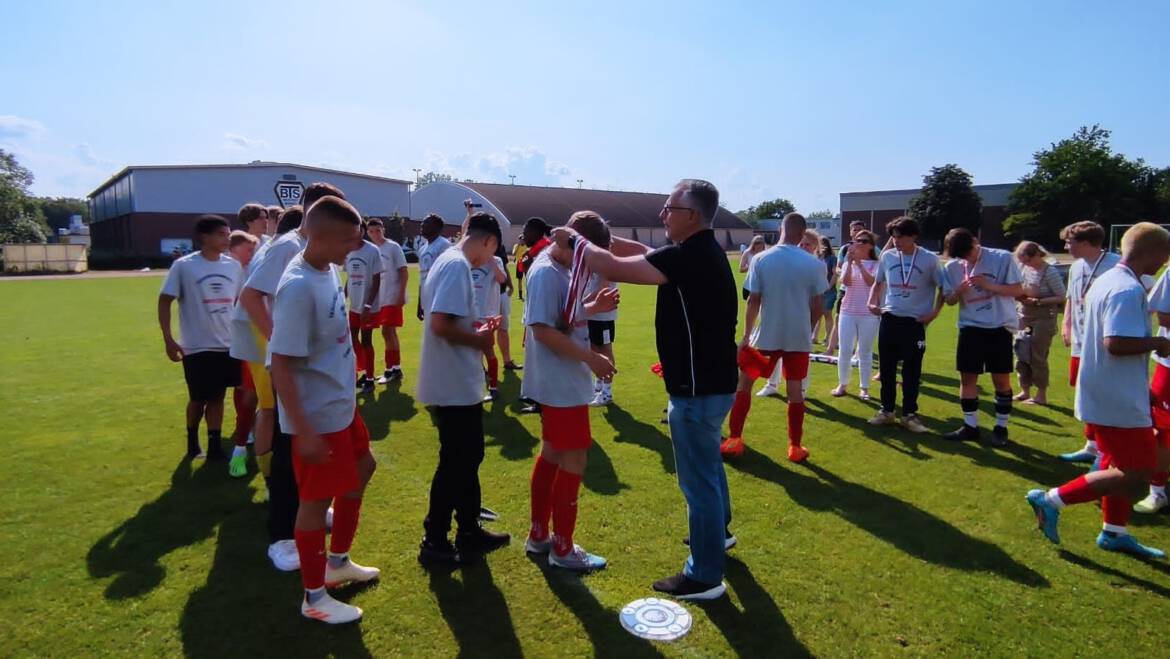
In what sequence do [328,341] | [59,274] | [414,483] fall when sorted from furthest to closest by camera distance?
[59,274] < [414,483] < [328,341]

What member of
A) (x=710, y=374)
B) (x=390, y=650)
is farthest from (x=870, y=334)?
(x=390, y=650)

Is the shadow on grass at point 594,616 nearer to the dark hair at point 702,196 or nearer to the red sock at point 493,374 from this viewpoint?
the dark hair at point 702,196

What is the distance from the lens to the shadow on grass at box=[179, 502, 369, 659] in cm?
327

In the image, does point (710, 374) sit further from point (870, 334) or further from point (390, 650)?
point (870, 334)

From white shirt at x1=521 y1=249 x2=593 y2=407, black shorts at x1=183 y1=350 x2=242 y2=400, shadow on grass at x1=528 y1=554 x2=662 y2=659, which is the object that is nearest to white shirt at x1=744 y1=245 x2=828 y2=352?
white shirt at x1=521 y1=249 x2=593 y2=407

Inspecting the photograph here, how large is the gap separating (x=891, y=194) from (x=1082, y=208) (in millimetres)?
15735

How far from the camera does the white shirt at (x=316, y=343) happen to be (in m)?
3.06

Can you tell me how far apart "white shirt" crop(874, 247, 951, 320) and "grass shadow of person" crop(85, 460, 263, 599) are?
651cm

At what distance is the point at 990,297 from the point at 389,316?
7.17 m

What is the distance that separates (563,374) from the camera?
3811mm

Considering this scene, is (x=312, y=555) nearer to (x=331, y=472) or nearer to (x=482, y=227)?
(x=331, y=472)

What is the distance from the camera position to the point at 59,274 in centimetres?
4212

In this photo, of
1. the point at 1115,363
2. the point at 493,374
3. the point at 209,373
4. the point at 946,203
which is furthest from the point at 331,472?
the point at 946,203

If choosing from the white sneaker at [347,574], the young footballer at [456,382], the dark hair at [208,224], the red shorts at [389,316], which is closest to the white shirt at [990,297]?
the young footballer at [456,382]
